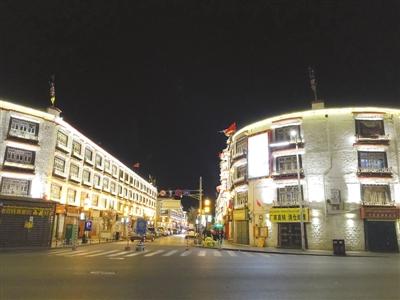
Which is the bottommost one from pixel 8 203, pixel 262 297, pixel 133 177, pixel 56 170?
pixel 262 297

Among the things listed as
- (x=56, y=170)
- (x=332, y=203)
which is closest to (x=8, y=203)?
(x=56, y=170)

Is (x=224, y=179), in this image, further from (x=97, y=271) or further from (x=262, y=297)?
(x=262, y=297)

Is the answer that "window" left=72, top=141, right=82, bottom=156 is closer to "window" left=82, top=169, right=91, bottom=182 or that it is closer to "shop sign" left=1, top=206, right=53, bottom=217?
"window" left=82, top=169, right=91, bottom=182

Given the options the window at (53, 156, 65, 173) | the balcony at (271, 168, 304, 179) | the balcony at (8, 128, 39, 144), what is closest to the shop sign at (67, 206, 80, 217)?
the window at (53, 156, 65, 173)

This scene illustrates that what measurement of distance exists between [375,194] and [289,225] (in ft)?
29.6

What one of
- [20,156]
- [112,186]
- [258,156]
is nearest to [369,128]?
[258,156]

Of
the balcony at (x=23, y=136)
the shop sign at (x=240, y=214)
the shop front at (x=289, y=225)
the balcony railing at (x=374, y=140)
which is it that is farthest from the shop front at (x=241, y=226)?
the balcony at (x=23, y=136)

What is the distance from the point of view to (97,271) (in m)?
14.9

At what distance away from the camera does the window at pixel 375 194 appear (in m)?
35.8

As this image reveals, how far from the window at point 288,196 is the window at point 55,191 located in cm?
2612

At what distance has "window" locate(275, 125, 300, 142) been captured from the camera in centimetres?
4011

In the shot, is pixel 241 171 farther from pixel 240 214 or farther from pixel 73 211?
pixel 73 211

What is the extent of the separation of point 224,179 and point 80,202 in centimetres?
2661

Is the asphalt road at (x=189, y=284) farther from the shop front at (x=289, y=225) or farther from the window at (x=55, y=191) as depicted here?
the window at (x=55, y=191)
